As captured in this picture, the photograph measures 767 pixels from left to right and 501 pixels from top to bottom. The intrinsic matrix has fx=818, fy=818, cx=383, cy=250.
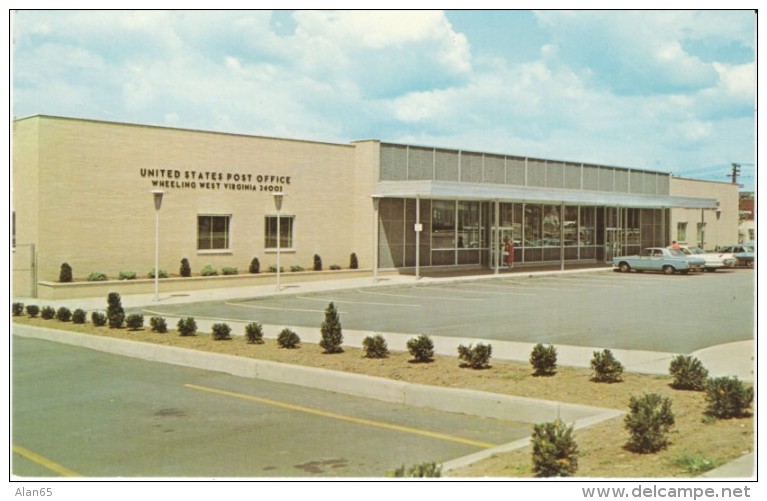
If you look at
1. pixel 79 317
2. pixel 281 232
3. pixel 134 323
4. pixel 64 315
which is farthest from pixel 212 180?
pixel 134 323

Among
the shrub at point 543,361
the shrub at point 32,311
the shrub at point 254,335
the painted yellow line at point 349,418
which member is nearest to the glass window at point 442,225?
the shrub at point 32,311

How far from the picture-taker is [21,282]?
26.0m

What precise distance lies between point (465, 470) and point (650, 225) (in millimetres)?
47065

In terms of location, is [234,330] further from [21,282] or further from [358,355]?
[21,282]

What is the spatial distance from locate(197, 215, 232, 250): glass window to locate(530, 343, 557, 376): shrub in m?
20.4

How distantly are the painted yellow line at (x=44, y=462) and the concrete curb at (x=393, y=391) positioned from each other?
3.44m

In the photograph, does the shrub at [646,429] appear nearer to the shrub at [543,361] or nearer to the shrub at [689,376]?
the shrub at [689,376]

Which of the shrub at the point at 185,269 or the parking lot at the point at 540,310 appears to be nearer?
the parking lot at the point at 540,310

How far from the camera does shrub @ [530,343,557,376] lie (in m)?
11.2

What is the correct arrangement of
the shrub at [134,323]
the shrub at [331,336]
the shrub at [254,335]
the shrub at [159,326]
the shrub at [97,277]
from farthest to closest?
the shrub at [97,277], the shrub at [134,323], the shrub at [159,326], the shrub at [254,335], the shrub at [331,336]

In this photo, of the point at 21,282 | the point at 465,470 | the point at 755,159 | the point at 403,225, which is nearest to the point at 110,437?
the point at 465,470

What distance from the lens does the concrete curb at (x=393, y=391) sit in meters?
9.20

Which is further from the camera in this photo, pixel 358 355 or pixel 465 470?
pixel 358 355
